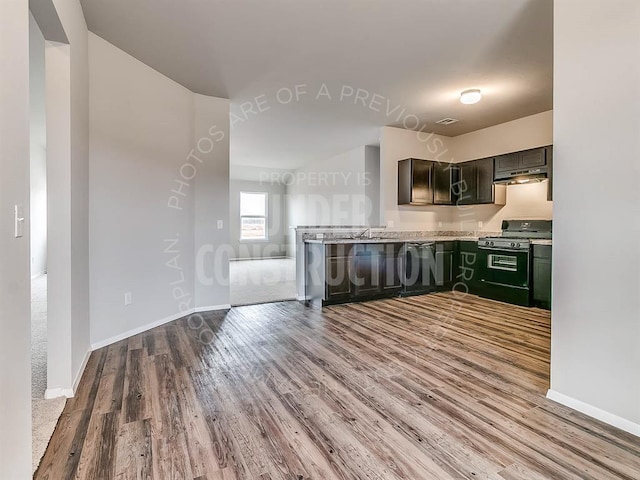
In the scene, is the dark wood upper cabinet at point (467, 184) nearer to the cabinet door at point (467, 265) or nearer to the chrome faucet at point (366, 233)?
the cabinet door at point (467, 265)

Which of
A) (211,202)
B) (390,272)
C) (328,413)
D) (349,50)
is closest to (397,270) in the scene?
(390,272)

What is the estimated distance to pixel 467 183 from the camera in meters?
5.45

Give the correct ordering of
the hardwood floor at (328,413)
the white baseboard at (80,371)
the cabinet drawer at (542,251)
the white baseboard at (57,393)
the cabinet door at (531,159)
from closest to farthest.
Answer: the hardwood floor at (328,413) < the white baseboard at (57,393) < the white baseboard at (80,371) < the cabinet drawer at (542,251) < the cabinet door at (531,159)

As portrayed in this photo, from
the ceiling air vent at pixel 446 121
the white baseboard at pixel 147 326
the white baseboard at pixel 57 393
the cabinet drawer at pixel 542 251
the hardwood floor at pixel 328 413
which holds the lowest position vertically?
the hardwood floor at pixel 328 413

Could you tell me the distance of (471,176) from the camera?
5.38 meters

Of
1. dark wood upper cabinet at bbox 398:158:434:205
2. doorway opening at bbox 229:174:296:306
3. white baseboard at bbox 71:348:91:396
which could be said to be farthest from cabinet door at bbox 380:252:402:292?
doorway opening at bbox 229:174:296:306

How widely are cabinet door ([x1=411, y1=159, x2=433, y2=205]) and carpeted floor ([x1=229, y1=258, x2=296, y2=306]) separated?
2.49 meters

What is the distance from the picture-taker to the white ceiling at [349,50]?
2498 mm

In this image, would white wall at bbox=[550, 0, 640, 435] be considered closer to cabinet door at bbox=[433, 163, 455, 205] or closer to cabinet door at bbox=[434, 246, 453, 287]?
cabinet door at bbox=[434, 246, 453, 287]

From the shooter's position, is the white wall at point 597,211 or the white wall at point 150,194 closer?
the white wall at point 597,211

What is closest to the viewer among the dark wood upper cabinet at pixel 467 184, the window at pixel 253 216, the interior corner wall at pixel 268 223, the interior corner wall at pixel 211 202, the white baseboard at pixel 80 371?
the white baseboard at pixel 80 371

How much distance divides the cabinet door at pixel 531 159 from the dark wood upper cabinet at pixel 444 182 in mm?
1122

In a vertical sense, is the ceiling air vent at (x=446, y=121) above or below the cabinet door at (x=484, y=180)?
above

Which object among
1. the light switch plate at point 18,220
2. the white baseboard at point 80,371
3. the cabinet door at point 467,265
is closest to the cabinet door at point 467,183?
the cabinet door at point 467,265
